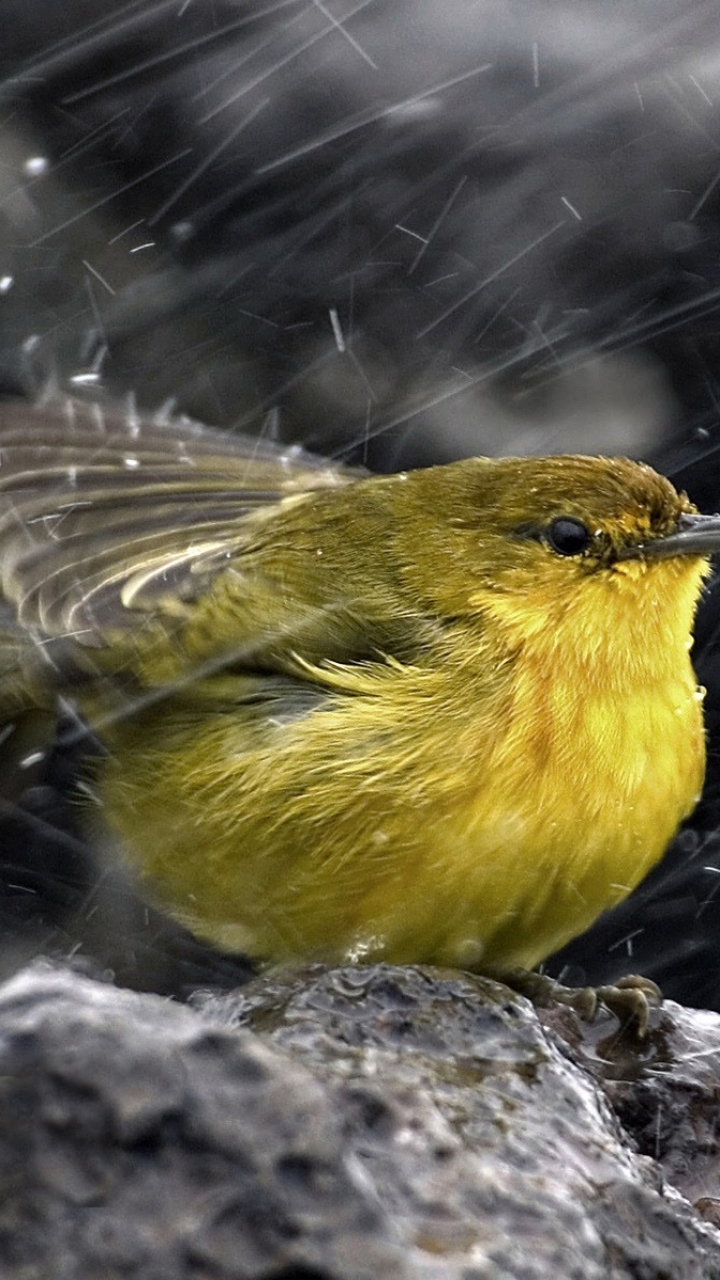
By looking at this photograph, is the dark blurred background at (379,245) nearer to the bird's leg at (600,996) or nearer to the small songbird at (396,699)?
the small songbird at (396,699)

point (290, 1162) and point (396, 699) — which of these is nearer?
point (290, 1162)

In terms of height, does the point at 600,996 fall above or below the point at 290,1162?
below

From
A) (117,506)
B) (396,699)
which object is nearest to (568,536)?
(396,699)

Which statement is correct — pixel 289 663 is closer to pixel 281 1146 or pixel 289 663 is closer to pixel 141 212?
pixel 281 1146

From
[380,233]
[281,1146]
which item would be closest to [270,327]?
[380,233]

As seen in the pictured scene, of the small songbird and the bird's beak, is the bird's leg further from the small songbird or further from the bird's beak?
→ the bird's beak

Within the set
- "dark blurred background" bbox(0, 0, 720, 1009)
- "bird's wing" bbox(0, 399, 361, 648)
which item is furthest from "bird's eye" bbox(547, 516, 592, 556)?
"dark blurred background" bbox(0, 0, 720, 1009)

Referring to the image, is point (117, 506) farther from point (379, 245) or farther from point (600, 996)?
point (379, 245)
